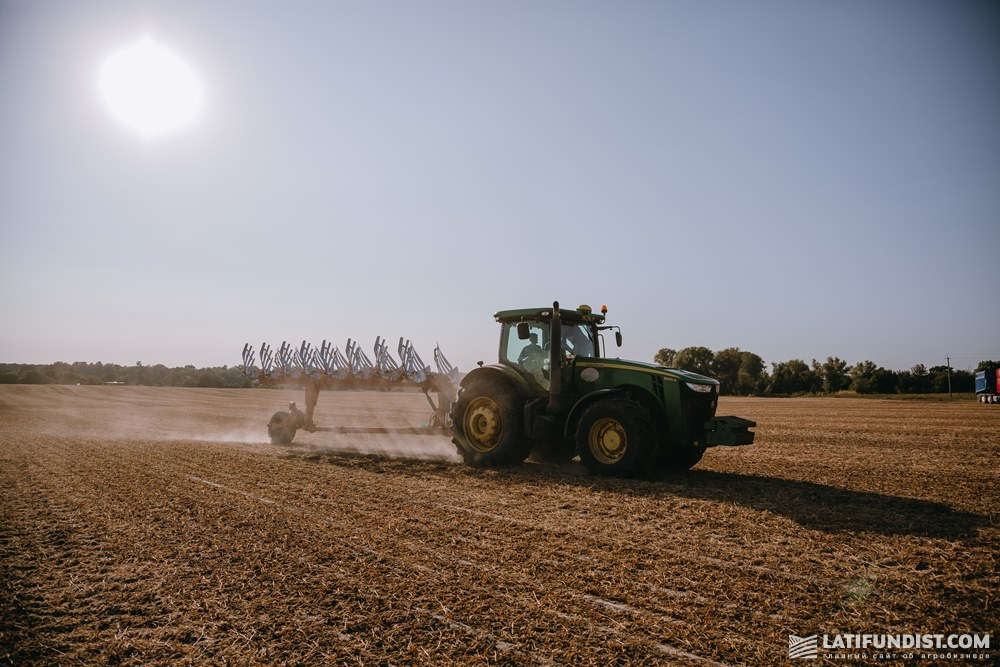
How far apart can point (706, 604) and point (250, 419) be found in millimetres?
22203

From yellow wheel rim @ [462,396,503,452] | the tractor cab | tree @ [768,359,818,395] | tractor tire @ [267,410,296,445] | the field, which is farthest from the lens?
tree @ [768,359,818,395]

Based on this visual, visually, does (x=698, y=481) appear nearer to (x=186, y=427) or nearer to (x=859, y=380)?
(x=186, y=427)

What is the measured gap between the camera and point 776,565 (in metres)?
4.56

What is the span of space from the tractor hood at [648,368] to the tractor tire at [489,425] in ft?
4.33

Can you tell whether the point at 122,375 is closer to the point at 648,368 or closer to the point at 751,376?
the point at 648,368

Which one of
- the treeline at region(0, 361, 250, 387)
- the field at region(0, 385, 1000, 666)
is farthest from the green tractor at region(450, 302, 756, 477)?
the treeline at region(0, 361, 250, 387)

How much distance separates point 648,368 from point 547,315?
1.89 meters

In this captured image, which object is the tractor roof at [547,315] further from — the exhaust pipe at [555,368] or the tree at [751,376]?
the tree at [751,376]

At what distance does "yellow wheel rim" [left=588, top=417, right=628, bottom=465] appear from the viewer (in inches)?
320

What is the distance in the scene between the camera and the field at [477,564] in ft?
11.0

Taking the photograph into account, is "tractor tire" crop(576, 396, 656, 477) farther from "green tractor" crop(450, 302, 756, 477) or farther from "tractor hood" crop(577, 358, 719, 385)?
"tractor hood" crop(577, 358, 719, 385)

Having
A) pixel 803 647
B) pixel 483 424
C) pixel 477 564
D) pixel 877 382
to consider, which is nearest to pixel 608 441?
pixel 483 424

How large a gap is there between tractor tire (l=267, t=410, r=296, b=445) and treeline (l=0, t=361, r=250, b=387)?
4221 centimetres

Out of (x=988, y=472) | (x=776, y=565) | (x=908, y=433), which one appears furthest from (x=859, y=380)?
(x=776, y=565)
